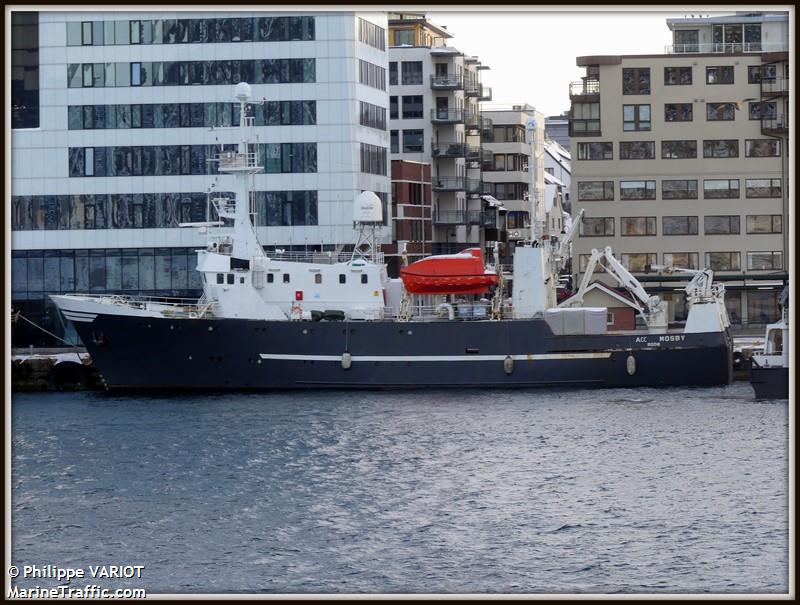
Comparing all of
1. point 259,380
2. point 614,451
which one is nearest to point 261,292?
point 259,380

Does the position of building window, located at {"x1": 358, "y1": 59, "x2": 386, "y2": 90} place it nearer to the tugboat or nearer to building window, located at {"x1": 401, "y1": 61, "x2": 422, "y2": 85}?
building window, located at {"x1": 401, "y1": 61, "x2": 422, "y2": 85}

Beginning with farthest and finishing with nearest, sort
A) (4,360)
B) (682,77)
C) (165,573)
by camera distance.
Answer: (682,77) < (165,573) < (4,360)

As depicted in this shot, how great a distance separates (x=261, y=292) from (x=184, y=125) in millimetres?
15211

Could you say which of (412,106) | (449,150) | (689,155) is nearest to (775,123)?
(689,155)

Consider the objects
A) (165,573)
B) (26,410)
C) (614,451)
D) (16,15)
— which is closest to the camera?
(165,573)

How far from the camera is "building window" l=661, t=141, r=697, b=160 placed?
263ft

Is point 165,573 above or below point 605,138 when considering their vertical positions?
below

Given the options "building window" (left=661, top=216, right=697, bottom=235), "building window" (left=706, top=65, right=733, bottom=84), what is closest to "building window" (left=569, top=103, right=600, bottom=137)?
"building window" (left=706, top=65, right=733, bottom=84)

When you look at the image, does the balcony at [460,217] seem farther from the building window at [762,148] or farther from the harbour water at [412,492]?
the harbour water at [412,492]

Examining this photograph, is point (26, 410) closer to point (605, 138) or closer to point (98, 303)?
point (98, 303)

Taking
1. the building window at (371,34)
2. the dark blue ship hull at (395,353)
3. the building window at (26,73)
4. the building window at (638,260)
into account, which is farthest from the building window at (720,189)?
the building window at (26,73)

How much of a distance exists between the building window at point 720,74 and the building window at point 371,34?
55.8 feet

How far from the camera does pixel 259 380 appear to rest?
5788cm

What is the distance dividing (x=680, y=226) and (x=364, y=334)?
93.2ft
